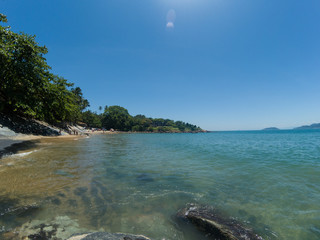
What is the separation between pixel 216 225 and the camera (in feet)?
12.9

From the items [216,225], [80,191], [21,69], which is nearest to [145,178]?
[80,191]

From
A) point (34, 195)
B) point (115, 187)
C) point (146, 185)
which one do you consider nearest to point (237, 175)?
point (146, 185)

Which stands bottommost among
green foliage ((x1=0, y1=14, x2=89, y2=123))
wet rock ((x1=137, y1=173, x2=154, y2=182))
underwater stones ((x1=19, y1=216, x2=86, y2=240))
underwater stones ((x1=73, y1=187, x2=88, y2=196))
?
wet rock ((x1=137, y1=173, x2=154, y2=182))

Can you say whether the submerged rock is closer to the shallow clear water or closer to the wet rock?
the shallow clear water

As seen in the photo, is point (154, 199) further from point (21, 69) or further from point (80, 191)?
point (21, 69)

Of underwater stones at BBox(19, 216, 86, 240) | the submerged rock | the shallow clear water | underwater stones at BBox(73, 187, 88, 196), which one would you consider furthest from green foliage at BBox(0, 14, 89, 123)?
the submerged rock

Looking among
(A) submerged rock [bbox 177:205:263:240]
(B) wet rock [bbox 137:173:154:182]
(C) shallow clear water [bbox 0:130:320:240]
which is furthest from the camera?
(B) wet rock [bbox 137:173:154:182]

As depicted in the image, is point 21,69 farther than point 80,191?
Yes

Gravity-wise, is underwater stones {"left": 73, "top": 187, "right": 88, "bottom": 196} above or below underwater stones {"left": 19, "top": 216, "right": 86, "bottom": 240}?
below

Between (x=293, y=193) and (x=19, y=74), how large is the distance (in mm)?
26838

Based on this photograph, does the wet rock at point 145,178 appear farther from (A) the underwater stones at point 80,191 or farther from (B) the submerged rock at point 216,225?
(B) the submerged rock at point 216,225

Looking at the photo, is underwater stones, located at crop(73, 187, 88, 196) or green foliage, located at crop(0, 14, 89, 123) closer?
underwater stones, located at crop(73, 187, 88, 196)

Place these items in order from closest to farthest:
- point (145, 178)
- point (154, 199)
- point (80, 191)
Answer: point (154, 199) → point (80, 191) → point (145, 178)

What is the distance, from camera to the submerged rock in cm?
370
